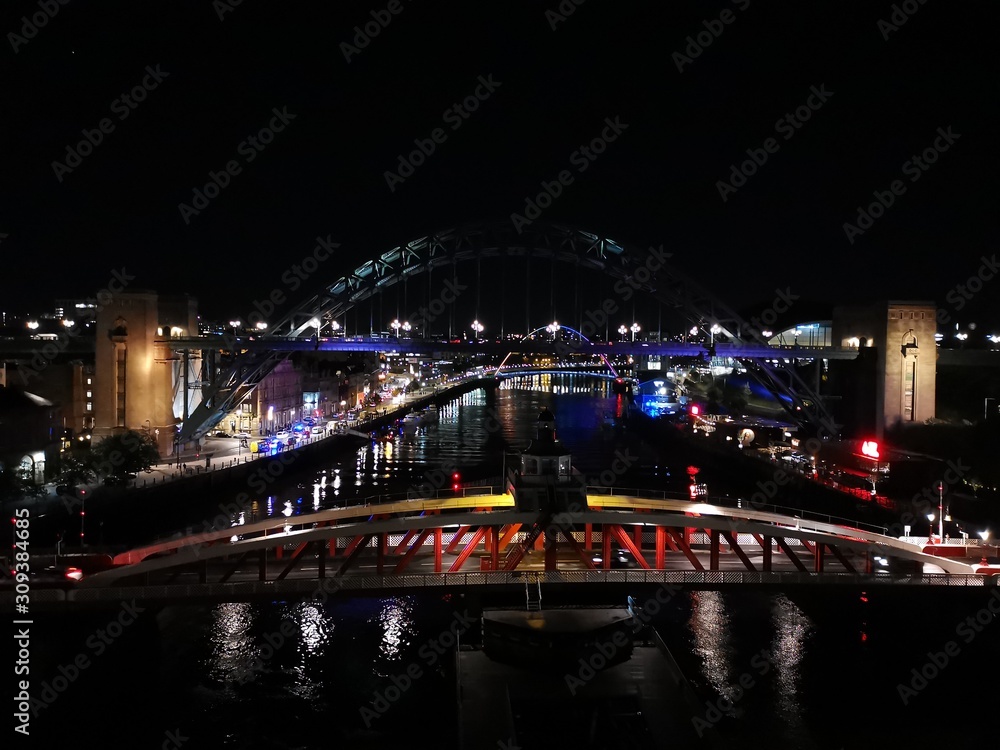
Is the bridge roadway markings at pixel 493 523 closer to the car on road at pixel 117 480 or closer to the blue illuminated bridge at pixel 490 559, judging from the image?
the blue illuminated bridge at pixel 490 559

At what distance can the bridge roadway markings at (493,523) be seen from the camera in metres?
10.7

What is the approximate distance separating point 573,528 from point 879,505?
38.1 feet

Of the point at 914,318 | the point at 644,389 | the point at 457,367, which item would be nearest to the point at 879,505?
the point at 914,318

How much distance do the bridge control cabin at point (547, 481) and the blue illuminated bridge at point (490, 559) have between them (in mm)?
193

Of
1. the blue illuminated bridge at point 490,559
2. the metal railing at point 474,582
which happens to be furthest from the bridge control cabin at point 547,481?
the metal railing at point 474,582

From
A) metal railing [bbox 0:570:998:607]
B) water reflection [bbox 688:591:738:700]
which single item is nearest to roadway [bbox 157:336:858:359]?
water reflection [bbox 688:591:738:700]

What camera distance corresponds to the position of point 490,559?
37.9 ft

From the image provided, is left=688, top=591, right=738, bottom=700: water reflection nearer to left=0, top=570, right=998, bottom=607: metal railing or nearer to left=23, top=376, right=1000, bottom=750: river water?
left=23, top=376, right=1000, bottom=750: river water

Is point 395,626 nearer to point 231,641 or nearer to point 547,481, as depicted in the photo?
point 231,641

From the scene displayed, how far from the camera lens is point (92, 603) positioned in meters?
10.3
